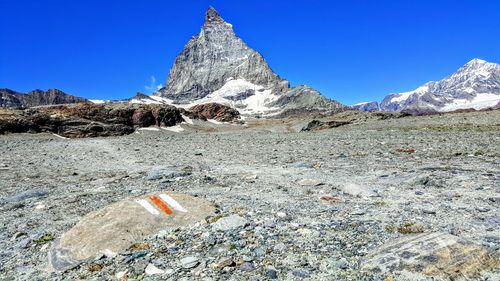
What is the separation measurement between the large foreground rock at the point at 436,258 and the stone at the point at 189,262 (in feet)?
8.80

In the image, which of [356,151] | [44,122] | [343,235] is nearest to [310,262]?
[343,235]

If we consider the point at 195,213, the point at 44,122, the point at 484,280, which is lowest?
the point at 484,280

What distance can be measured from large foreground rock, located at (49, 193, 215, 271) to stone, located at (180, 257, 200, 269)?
1.47 metres

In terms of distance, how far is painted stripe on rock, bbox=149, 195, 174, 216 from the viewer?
914 centimetres

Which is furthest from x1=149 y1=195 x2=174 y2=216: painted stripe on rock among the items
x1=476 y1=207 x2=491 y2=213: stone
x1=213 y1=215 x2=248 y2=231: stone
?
x1=476 y1=207 x2=491 y2=213: stone

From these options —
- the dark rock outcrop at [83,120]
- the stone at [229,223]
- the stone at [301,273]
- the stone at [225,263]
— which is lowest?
the stone at [301,273]

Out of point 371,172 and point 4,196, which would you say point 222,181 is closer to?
point 371,172

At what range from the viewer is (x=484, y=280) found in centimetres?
547

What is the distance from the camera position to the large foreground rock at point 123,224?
25.1 ft

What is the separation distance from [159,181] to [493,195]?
10751mm

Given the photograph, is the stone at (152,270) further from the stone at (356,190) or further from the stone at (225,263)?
the stone at (356,190)

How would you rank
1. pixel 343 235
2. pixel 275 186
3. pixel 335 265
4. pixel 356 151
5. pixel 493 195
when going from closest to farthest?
pixel 335 265, pixel 343 235, pixel 493 195, pixel 275 186, pixel 356 151

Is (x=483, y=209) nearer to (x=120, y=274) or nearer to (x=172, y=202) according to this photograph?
(x=172, y=202)

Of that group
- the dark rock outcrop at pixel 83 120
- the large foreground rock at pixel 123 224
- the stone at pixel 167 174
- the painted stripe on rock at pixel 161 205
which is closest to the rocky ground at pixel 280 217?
the stone at pixel 167 174
